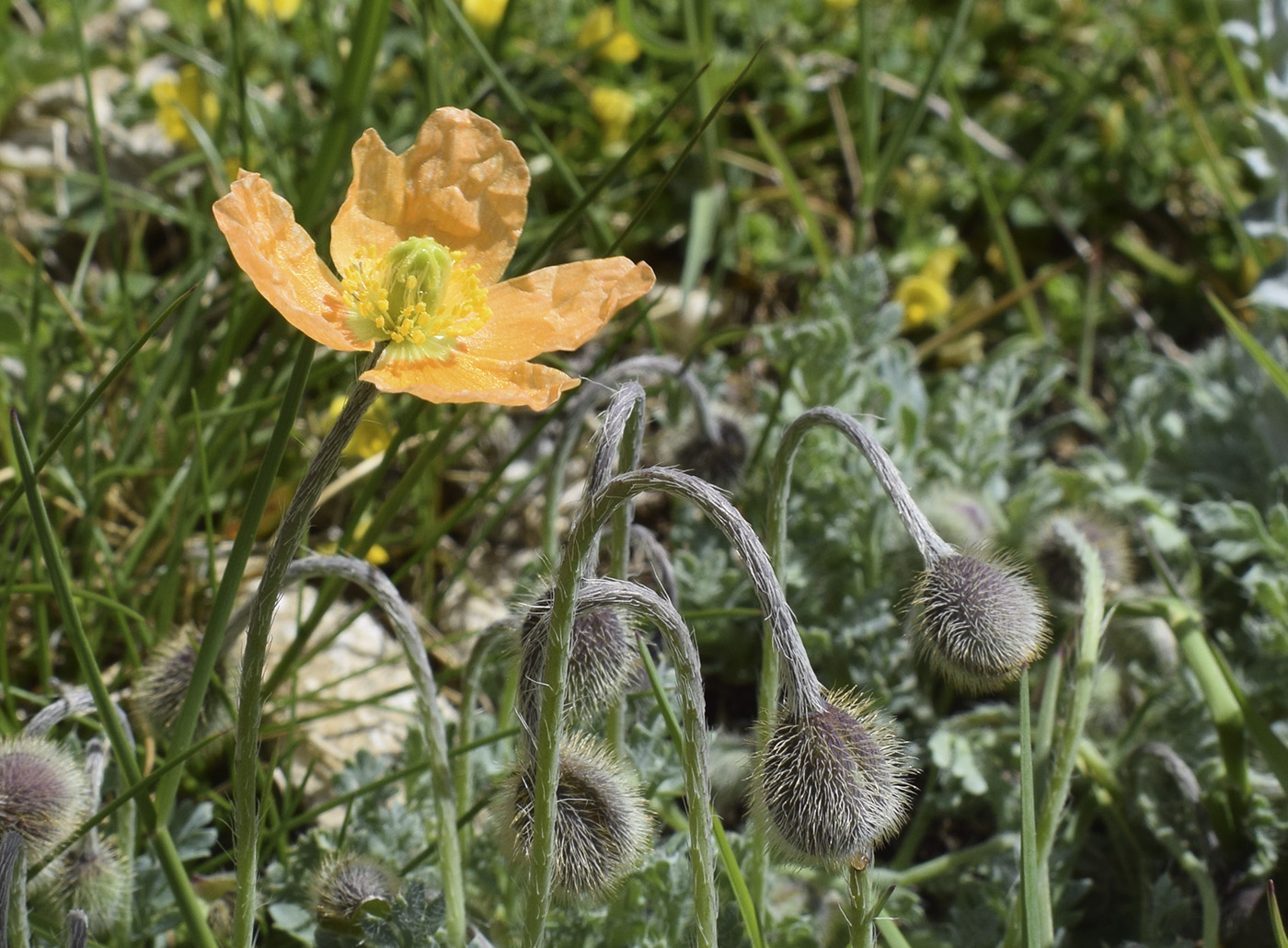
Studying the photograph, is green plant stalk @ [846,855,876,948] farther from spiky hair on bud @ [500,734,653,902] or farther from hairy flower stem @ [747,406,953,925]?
spiky hair on bud @ [500,734,653,902]

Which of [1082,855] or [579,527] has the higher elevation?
[579,527]

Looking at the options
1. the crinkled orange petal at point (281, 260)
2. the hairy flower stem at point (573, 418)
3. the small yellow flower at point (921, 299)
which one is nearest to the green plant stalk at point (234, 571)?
the crinkled orange petal at point (281, 260)

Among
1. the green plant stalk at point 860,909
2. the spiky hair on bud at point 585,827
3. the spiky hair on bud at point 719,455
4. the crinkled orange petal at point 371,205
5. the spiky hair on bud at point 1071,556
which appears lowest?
the green plant stalk at point 860,909

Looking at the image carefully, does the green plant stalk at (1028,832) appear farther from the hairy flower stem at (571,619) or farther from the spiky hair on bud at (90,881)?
the spiky hair on bud at (90,881)

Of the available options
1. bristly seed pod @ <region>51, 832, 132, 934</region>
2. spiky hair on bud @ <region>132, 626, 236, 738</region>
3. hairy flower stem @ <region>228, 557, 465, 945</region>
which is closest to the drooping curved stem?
hairy flower stem @ <region>228, 557, 465, 945</region>

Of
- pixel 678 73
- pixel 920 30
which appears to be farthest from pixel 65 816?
pixel 920 30

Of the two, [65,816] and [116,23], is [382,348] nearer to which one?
[65,816]
